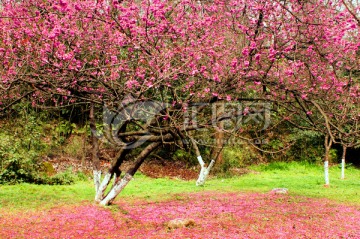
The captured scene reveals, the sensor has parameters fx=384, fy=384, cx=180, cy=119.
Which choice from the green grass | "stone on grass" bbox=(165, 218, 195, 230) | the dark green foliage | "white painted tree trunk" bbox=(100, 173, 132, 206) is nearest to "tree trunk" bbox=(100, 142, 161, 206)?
"white painted tree trunk" bbox=(100, 173, 132, 206)

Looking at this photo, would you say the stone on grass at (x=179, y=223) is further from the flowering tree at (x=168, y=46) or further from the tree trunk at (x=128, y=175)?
the tree trunk at (x=128, y=175)

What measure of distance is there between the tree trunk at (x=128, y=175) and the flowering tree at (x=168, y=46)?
3cm

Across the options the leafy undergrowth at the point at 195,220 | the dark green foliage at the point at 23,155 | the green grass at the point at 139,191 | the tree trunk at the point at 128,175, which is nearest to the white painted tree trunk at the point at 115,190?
the tree trunk at the point at 128,175

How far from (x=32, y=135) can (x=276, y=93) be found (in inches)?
413

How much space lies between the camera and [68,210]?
8.96 metres

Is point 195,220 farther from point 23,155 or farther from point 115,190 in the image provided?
point 23,155

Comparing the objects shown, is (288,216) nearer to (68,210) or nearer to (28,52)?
(68,210)

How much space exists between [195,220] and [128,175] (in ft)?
6.28

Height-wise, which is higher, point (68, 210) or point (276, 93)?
point (276, 93)

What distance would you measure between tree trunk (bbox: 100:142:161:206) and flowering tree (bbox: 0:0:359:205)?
31 mm

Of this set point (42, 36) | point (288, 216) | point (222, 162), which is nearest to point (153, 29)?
point (42, 36)

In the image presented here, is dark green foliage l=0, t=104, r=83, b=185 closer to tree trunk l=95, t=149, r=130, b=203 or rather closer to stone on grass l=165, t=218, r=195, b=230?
tree trunk l=95, t=149, r=130, b=203

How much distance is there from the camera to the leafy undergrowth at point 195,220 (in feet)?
23.6

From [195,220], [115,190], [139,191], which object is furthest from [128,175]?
[139,191]
